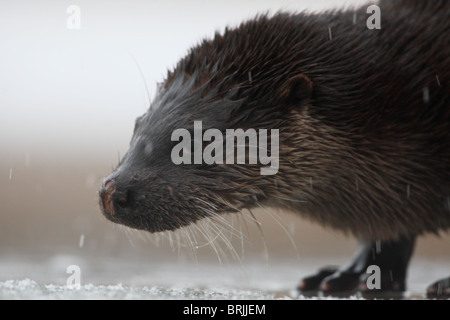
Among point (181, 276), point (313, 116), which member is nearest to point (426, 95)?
point (313, 116)

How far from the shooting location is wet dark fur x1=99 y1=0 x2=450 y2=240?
2.84 meters

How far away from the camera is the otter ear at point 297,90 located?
2840 mm

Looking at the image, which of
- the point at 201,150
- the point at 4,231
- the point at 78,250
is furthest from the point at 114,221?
the point at 4,231

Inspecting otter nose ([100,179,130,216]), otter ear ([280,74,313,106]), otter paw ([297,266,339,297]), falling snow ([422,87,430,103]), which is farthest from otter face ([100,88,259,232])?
otter paw ([297,266,339,297])

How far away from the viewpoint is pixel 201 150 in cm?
282

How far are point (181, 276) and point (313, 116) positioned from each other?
1421 mm

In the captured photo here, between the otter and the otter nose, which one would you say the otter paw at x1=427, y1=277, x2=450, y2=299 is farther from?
the otter nose

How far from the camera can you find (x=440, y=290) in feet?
10.5

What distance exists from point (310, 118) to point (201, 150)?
1.47 feet

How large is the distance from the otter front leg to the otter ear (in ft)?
3.62

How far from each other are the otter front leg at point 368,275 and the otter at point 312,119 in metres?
0.61
